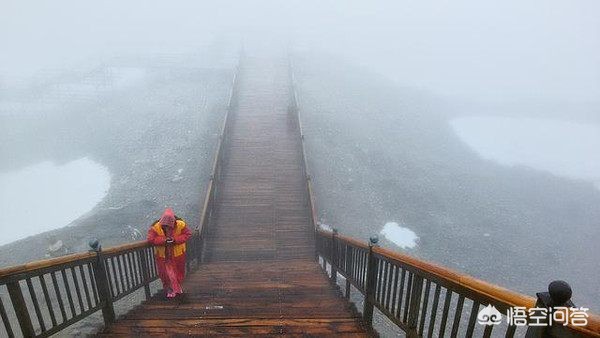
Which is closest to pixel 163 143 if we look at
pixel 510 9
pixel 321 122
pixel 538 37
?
pixel 321 122

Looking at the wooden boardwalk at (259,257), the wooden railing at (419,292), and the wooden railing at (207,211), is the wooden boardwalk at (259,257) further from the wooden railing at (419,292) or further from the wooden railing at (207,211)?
the wooden railing at (419,292)

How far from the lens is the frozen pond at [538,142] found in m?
25.6

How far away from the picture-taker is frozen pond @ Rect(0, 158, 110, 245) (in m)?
16.9

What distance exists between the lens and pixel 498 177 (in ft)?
74.1

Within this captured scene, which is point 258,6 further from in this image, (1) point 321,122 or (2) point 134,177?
(2) point 134,177

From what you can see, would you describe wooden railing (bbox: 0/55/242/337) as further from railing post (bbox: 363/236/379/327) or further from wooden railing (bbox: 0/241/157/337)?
railing post (bbox: 363/236/379/327)

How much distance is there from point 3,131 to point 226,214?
2220 centimetres

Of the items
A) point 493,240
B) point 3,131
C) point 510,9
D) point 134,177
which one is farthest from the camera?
point 510,9

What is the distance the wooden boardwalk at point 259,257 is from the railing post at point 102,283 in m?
0.26

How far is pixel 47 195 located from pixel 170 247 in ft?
55.8

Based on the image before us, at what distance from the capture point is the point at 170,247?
19.7ft

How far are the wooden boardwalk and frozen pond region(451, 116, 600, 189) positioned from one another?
1580 centimetres

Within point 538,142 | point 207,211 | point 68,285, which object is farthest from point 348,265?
point 538,142

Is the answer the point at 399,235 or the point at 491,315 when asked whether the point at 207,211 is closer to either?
the point at 399,235
